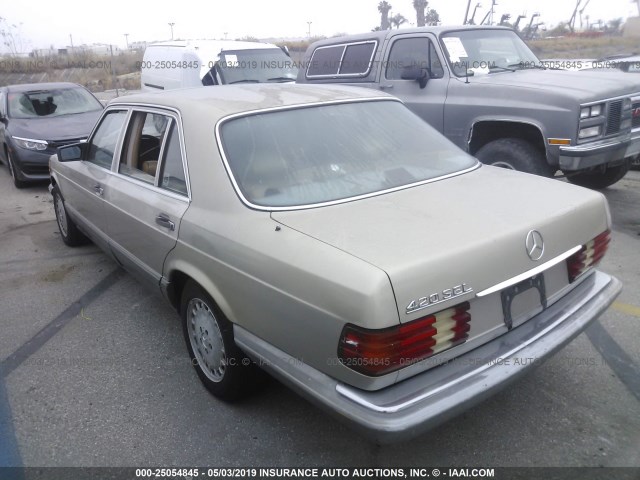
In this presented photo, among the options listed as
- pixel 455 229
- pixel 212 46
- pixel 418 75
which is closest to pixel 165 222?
pixel 455 229

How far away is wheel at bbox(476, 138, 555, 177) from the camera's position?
216 inches

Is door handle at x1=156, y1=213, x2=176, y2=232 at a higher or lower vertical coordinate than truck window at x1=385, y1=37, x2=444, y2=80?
lower

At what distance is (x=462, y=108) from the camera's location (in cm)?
597

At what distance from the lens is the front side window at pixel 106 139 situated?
13.1ft

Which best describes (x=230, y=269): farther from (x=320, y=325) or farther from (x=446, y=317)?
(x=446, y=317)

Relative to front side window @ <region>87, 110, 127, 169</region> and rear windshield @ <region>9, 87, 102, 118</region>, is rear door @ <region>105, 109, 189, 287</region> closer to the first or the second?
front side window @ <region>87, 110, 127, 169</region>

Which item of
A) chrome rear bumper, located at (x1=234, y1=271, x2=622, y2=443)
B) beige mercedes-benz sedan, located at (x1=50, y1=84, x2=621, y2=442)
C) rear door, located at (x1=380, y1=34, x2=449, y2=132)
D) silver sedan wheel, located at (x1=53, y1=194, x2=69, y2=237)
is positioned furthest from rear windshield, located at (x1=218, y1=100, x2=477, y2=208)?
silver sedan wheel, located at (x1=53, y1=194, x2=69, y2=237)

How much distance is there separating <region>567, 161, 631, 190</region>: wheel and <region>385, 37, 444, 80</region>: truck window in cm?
208

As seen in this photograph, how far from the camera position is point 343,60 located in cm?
742

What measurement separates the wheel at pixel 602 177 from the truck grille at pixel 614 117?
3.18 ft

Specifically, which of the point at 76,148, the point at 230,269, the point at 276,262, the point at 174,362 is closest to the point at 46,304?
the point at 76,148

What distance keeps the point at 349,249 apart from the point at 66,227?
4382 millimetres

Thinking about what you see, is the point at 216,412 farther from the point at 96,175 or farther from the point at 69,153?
the point at 69,153

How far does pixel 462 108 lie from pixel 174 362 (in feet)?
13.7
